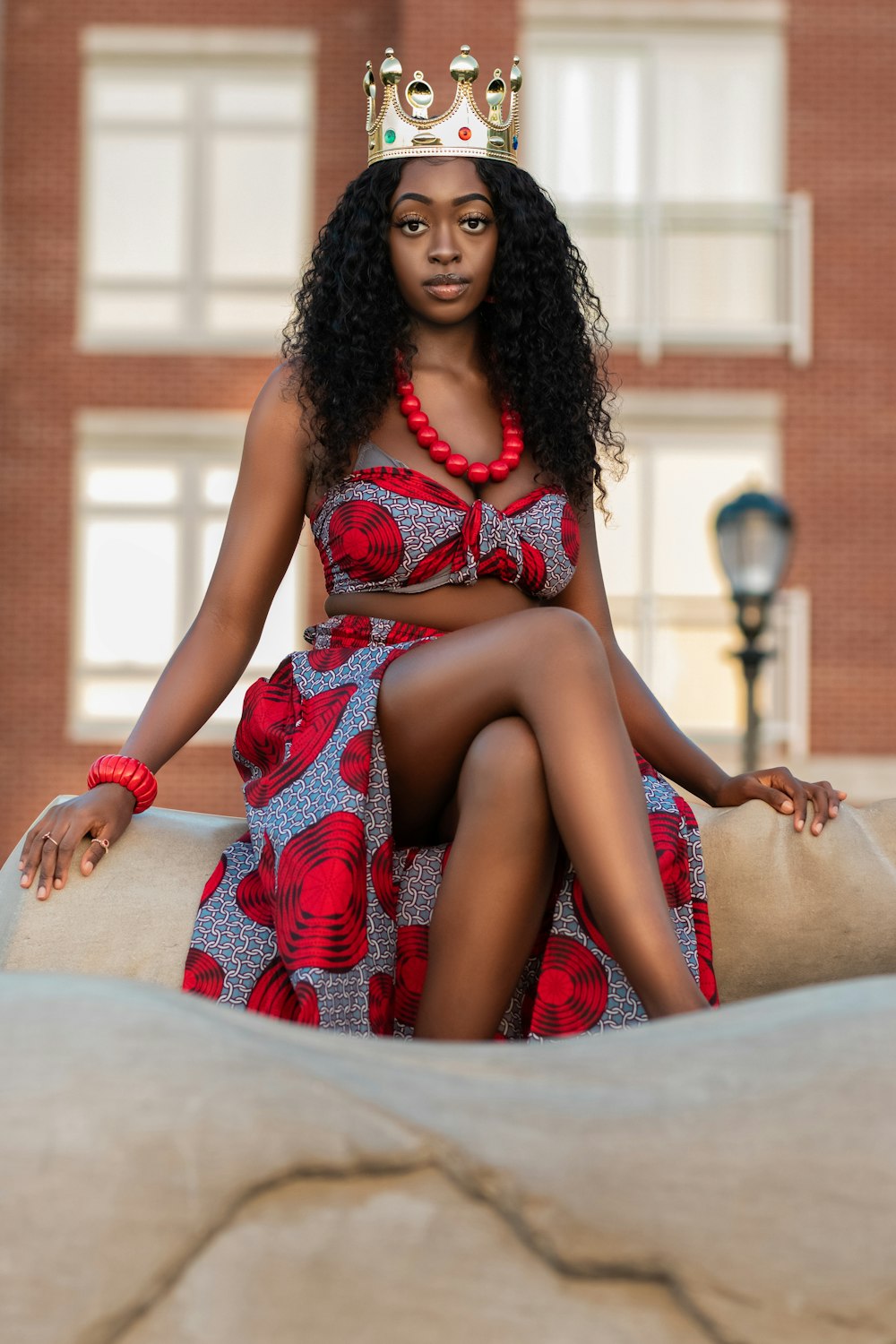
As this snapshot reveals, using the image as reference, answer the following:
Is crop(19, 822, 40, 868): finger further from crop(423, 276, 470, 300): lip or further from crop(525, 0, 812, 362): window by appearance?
crop(525, 0, 812, 362): window

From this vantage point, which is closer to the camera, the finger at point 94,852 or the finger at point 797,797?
the finger at point 94,852

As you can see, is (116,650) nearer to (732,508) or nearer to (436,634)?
(732,508)

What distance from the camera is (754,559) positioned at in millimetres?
7398

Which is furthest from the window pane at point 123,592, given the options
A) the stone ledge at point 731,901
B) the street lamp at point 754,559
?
the stone ledge at point 731,901

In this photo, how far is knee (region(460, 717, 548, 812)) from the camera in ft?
6.50

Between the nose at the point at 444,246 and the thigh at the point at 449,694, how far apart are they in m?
0.62

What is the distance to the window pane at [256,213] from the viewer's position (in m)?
12.1

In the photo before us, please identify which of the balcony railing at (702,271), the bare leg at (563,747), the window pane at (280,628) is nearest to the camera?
the bare leg at (563,747)

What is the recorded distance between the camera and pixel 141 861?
2246mm

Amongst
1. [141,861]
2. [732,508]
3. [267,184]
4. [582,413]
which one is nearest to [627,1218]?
[141,861]

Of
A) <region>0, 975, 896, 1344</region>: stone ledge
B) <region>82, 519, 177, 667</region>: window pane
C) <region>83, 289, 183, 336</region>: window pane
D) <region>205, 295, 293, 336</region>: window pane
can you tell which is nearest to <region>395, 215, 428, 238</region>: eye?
<region>0, 975, 896, 1344</region>: stone ledge

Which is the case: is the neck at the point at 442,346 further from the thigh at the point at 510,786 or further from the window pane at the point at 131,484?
the window pane at the point at 131,484

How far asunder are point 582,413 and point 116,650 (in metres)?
9.47

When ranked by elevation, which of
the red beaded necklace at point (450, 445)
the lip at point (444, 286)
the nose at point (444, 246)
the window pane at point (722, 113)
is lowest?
the red beaded necklace at point (450, 445)
